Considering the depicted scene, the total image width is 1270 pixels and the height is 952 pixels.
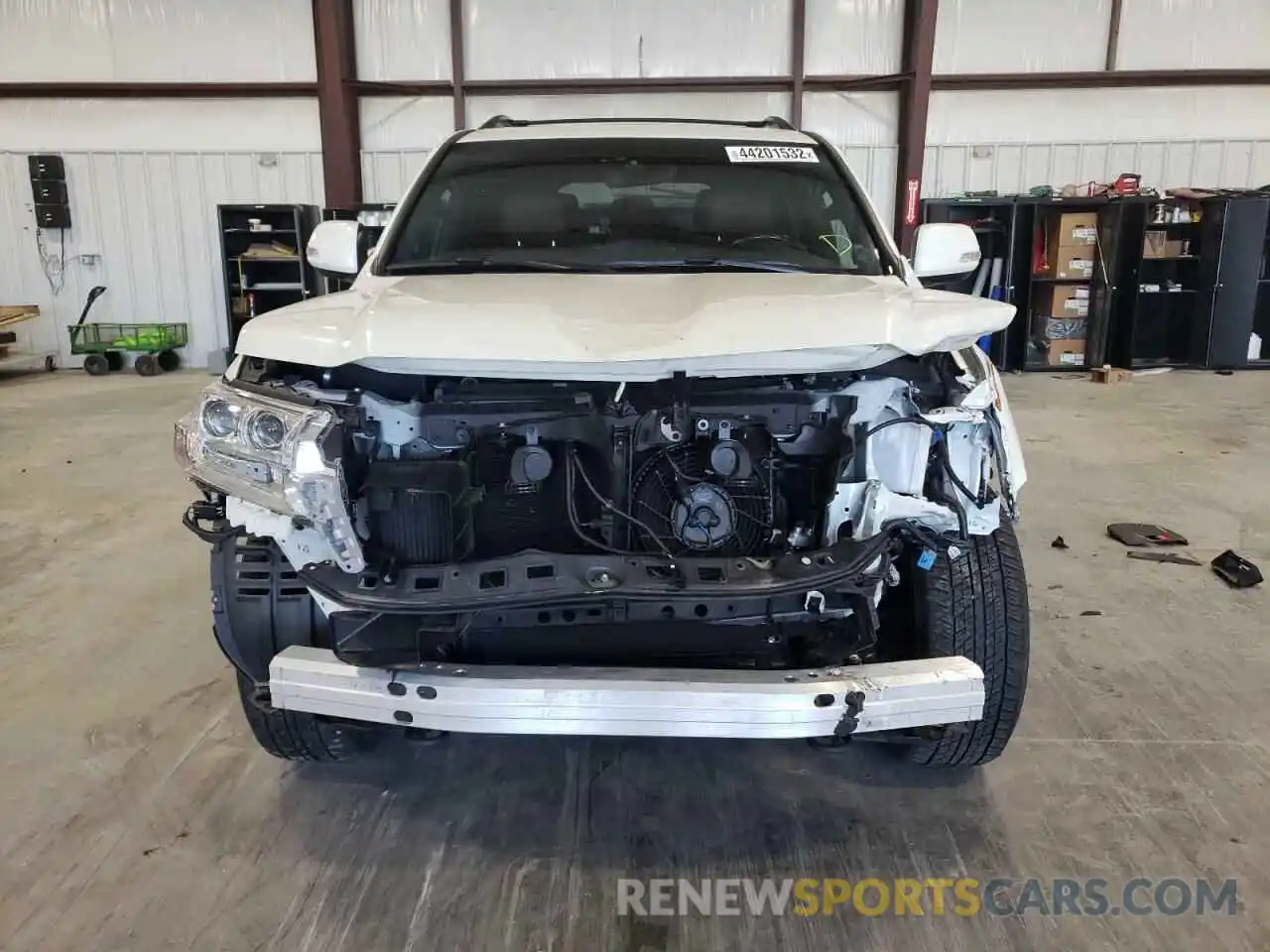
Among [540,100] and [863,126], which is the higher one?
[540,100]

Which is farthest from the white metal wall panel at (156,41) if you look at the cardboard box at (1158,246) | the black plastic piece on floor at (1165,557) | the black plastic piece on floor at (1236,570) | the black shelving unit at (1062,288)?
the black plastic piece on floor at (1236,570)

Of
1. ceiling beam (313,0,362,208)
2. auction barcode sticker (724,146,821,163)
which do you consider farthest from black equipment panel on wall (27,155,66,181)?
auction barcode sticker (724,146,821,163)

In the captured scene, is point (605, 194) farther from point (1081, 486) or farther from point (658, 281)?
point (1081, 486)

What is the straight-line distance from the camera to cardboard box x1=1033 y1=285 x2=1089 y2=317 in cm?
914

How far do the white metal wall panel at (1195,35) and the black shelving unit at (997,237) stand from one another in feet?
7.06

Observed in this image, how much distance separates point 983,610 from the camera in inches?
78.7

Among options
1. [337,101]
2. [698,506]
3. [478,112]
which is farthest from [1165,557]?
[337,101]

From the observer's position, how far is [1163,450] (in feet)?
19.0

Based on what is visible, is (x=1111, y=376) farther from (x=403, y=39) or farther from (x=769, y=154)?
(x=403, y=39)

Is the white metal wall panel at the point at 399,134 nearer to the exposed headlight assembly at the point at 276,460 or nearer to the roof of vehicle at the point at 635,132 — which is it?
the roof of vehicle at the point at 635,132

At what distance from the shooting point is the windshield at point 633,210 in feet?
8.36

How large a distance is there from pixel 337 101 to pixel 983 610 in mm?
8906

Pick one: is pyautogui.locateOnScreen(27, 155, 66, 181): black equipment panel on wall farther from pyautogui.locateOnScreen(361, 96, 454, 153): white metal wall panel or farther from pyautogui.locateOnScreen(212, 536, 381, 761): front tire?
pyautogui.locateOnScreen(212, 536, 381, 761): front tire

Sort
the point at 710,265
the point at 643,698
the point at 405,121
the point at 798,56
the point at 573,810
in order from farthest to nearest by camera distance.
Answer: the point at 405,121, the point at 798,56, the point at 710,265, the point at 573,810, the point at 643,698
